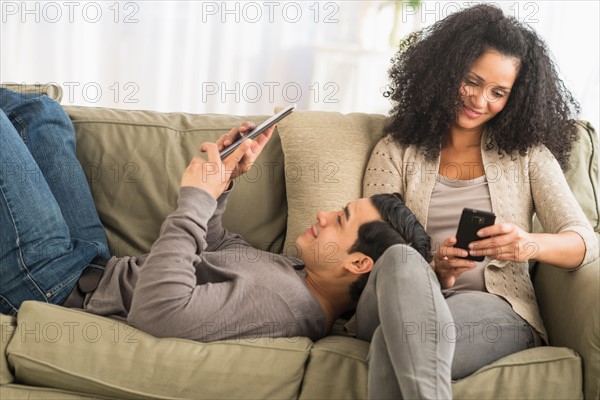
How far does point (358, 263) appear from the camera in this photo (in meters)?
1.57

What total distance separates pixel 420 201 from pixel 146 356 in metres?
0.81

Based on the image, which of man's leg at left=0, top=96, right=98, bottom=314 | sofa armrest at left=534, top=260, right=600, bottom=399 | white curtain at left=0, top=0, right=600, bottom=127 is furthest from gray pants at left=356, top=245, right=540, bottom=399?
white curtain at left=0, top=0, right=600, bottom=127

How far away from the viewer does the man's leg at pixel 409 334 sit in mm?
1247

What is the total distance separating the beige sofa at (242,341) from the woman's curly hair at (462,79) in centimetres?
13

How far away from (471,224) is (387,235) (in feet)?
0.59

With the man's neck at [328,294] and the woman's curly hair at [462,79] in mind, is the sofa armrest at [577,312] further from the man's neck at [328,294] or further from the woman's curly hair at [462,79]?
the man's neck at [328,294]

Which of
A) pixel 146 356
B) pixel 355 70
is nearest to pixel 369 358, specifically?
pixel 146 356

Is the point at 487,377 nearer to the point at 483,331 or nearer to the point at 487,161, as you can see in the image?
the point at 483,331

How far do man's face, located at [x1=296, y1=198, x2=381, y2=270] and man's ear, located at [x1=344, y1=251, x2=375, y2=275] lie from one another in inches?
0.5

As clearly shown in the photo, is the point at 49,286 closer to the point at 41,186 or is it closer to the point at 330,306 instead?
the point at 41,186

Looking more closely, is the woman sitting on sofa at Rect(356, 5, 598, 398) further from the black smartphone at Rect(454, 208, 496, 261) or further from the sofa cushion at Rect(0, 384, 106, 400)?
the sofa cushion at Rect(0, 384, 106, 400)

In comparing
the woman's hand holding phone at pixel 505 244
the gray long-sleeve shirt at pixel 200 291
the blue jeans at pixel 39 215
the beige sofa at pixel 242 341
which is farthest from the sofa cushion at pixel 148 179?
the woman's hand holding phone at pixel 505 244

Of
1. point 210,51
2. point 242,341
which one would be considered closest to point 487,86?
point 242,341

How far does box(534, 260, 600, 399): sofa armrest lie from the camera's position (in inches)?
58.1
